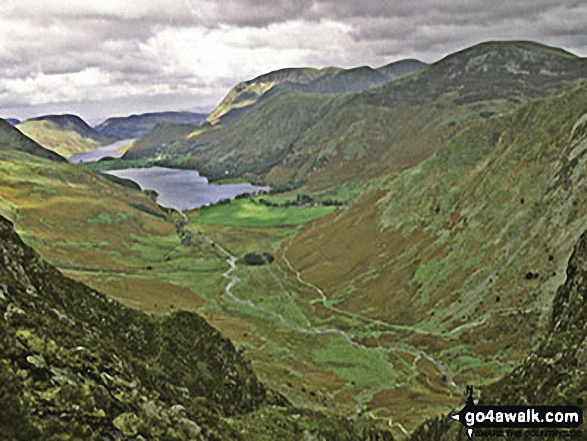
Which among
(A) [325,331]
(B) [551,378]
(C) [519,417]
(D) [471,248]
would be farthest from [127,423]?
(D) [471,248]

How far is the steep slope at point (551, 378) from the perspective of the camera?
A: 2853 cm

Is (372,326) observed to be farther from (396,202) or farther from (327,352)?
(396,202)

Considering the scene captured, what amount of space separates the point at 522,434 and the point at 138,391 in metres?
21.4

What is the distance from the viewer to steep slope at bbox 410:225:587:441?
2853cm

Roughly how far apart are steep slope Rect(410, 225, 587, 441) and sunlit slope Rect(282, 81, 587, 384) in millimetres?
41547

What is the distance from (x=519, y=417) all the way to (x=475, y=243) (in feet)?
283

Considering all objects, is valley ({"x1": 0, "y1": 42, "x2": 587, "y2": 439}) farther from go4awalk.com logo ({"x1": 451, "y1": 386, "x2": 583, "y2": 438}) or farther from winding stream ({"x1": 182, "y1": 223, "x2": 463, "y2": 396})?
go4awalk.com logo ({"x1": 451, "y1": 386, "x2": 583, "y2": 438})

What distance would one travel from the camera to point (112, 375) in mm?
23500

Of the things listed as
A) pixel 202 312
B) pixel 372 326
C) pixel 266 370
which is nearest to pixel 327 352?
pixel 372 326

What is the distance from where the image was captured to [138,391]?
24.1 meters

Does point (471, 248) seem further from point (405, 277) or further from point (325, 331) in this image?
point (325, 331)

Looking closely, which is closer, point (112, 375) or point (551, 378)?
point (112, 375)

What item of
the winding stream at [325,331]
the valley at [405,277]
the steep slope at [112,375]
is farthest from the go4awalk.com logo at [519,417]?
the winding stream at [325,331]

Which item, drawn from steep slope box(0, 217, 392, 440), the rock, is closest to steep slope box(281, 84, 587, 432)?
steep slope box(0, 217, 392, 440)
